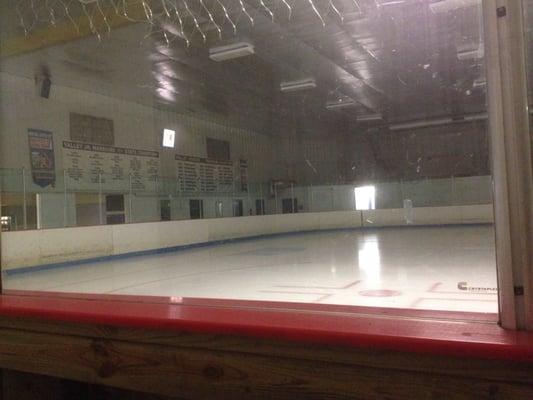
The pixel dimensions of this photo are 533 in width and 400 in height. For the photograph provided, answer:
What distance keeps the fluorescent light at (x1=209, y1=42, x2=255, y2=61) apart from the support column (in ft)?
15.5

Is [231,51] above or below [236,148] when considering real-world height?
above

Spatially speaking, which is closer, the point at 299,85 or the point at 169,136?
the point at 169,136

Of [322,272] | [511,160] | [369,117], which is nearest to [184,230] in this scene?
[322,272]

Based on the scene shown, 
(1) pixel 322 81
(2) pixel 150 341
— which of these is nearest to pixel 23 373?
(2) pixel 150 341

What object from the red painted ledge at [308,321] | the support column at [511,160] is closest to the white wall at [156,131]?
the red painted ledge at [308,321]

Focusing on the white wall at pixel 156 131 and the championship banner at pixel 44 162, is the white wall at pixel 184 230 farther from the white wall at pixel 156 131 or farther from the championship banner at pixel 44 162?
the white wall at pixel 156 131

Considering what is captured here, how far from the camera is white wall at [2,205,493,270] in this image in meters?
5.36

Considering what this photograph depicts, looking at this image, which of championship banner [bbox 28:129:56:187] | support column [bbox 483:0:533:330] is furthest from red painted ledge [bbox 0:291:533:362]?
championship banner [bbox 28:129:56:187]

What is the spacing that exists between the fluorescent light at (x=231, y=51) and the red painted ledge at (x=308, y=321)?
14.7 feet

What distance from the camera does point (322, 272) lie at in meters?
4.36

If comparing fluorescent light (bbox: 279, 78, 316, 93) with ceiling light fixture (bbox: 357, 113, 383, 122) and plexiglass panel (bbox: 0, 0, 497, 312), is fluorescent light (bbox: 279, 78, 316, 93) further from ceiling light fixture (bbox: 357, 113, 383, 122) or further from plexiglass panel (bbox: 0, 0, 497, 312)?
ceiling light fixture (bbox: 357, 113, 383, 122)

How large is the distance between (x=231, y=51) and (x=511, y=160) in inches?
199

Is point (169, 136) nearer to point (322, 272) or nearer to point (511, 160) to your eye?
point (322, 272)

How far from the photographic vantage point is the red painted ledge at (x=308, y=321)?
2.71 ft
